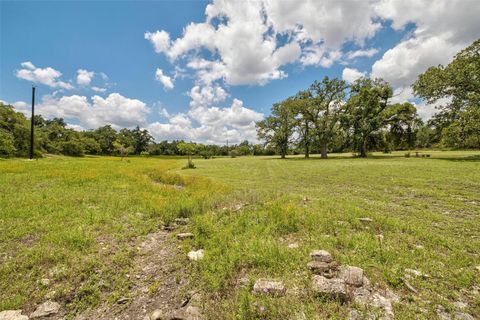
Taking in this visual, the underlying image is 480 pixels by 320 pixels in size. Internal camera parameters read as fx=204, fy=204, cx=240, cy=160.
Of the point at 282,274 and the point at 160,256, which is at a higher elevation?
the point at 282,274

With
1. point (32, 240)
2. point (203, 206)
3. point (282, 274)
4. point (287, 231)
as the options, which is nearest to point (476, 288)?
point (282, 274)

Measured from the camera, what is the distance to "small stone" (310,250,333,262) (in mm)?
3834

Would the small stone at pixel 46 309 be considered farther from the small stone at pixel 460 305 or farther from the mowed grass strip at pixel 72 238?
the small stone at pixel 460 305

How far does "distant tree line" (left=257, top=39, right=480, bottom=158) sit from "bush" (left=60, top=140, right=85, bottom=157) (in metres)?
59.8

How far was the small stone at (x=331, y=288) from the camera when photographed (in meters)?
2.92

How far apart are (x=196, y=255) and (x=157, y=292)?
1031 mm

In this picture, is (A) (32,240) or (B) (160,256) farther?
(A) (32,240)

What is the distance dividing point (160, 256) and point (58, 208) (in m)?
5.20

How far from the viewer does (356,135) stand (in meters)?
34.8

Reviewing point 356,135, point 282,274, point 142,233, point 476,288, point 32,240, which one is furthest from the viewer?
point 356,135

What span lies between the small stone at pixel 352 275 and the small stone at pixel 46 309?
459 cm

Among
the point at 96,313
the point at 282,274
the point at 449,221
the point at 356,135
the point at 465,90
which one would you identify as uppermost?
the point at 465,90

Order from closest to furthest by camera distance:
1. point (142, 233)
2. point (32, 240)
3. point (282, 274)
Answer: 1. point (282, 274)
2. point (32, 240)
3. point (142, 233)

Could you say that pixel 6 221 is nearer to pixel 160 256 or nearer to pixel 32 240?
pixel 32 240
